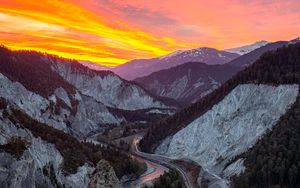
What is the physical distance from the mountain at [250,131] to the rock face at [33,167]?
38.5m

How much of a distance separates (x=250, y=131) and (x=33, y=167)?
75.6 m

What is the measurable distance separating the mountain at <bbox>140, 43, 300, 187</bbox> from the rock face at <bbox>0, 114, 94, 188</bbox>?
3851cm

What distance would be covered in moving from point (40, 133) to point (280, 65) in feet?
291

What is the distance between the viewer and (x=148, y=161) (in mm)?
185125

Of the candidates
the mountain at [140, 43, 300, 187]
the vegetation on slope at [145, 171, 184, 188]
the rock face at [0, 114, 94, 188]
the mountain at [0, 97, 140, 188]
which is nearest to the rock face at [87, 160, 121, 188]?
the mountain at [0, 97, 140, 188]

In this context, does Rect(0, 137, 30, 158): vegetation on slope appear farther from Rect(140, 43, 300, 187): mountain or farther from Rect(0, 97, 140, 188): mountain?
Rect(140, 43, 300, 187): mountain

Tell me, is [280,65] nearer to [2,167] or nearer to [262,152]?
[262,152]

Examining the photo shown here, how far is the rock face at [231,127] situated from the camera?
152375 millimetres

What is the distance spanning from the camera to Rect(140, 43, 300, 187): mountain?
12588 cm

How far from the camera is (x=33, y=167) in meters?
109

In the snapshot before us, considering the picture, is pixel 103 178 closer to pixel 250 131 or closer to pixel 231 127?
pixel 250 131

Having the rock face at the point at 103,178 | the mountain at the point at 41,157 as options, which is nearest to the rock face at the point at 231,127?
the mountain at the point at 41,157

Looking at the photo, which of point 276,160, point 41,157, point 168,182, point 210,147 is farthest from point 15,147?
point 210,147

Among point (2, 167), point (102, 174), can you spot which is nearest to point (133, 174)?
point (2, 167)
